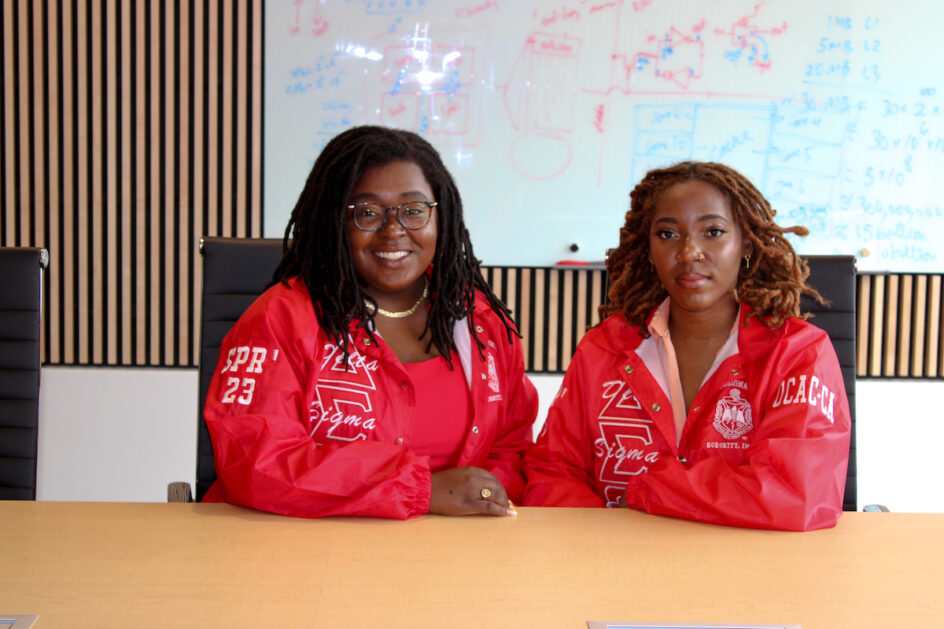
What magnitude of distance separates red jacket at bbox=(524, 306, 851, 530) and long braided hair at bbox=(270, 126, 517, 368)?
0.82 feet

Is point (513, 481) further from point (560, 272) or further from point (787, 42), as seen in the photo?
point (787, 42)

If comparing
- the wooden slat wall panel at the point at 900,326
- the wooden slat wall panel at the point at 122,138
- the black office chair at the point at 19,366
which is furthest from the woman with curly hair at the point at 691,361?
the wooden slat wall panel at the point at 122,138

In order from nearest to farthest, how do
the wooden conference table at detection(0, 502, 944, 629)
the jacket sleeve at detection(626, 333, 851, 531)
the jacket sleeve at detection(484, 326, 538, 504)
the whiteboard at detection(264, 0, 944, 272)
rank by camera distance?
the wooden conference table at detection(0, 502, 944, 629)
the jacket sleeve at detection(626, 333, 851, 531)
the jacket sleeve at detection(484, 326, 538, 504)
the whiteboard at detection(264, 0, 944, 272)

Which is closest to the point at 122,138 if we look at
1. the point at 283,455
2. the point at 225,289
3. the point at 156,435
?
the point at 156,435

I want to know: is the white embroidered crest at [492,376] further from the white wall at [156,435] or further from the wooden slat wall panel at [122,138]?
the wooden slat wall panel at [122,138]

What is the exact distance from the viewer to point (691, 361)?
165cm

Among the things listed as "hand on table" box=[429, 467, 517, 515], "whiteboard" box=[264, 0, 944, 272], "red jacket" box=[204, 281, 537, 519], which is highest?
"whiteboard" box=[264, 0, 944, 272]

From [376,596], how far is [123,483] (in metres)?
2.72

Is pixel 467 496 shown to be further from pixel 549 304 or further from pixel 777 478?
pixel 549 304

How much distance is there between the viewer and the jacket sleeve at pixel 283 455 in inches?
50.1

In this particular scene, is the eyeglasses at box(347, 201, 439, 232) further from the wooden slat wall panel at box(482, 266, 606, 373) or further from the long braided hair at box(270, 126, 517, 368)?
the wooden slat wall panel at box(482, 266, 606, 373)

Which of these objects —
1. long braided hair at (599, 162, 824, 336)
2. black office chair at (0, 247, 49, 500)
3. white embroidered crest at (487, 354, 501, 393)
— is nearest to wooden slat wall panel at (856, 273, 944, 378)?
long braided hair at (599, 162, 824, 336)

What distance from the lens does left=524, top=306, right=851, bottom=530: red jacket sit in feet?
4.16

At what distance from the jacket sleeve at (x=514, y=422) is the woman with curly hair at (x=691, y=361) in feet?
0.17
